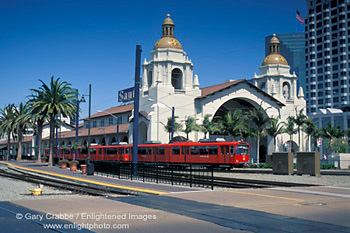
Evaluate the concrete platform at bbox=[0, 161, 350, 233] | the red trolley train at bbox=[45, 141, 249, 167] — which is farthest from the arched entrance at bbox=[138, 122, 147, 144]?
the concrete platform at bbox=[0, 161, 350, 233]

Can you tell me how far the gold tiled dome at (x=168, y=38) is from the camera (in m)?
68.7

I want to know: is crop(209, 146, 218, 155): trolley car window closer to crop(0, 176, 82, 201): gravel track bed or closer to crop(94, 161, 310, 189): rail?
crop(94, 161, 310, 189): rail

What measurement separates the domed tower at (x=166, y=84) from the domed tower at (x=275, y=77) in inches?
721

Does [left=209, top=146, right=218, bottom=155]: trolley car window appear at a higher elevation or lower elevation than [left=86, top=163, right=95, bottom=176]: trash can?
higher

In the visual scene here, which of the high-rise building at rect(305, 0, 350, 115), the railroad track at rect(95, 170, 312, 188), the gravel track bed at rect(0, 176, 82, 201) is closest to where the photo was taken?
the gravel track bed at rect(0, 176, 82, 201)

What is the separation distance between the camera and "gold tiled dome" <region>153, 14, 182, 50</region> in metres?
68.7

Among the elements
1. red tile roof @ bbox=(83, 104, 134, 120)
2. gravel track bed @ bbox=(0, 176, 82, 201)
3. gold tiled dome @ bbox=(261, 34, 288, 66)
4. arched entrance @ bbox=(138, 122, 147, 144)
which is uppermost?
gold tiled dome @ bbox=(261, 34, 288, 66)

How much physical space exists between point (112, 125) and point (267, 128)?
3097 centimetres

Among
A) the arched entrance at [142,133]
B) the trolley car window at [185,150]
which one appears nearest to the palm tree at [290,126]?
the arched entrance at [142,133]

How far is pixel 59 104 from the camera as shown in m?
50.6

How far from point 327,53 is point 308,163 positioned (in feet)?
364

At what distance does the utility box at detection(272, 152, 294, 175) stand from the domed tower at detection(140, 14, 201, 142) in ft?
101

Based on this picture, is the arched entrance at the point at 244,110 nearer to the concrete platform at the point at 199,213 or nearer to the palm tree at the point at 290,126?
the palm tree at the point at 290,126

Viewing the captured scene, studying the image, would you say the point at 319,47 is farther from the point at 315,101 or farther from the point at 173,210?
the point at 173,210
